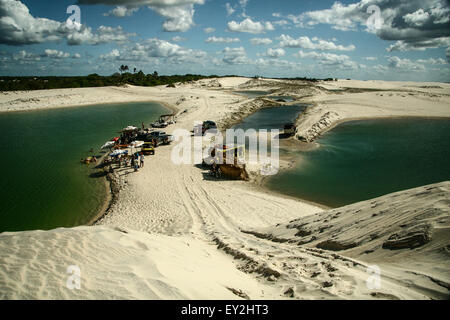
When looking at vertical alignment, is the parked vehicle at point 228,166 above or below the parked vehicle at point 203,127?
below

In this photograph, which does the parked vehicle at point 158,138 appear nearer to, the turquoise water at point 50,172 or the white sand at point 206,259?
the turquoise water at point 50,172

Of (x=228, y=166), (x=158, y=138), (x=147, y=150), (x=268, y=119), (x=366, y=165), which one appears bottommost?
(x=366, y=165)

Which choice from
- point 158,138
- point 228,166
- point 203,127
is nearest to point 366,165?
point 228,166

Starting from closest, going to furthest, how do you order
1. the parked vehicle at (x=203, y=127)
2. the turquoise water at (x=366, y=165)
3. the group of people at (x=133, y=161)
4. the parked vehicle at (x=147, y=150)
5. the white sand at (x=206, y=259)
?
the white sand at (x=206, y=259) < the turquoise water at (x=366, y=165) < the group of people at (x=133, y=161) < the parked vehicle at (x=147, y=150) < the parked vehicle at (x=203, y=127)

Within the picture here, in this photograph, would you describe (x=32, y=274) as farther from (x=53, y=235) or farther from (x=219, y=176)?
(x=219, y=176)

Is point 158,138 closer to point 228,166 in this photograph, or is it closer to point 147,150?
point 147,150

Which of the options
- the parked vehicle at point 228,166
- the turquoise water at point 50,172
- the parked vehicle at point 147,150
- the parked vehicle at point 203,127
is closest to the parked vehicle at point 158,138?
the parked vehicle at point 147,150
